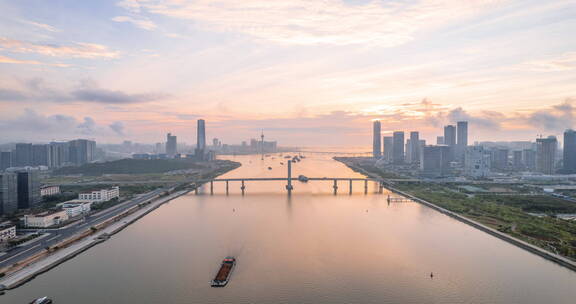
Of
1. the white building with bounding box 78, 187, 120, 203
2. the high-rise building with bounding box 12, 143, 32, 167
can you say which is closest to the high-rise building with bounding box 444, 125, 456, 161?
the white building with bounding box 78, 187, 120, 203

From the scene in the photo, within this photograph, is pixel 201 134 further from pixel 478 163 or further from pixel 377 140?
pixel 478 163

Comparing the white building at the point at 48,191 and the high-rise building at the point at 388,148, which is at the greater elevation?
the high-rise building at the point at 388,148

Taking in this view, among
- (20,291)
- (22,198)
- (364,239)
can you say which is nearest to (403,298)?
(364,239)

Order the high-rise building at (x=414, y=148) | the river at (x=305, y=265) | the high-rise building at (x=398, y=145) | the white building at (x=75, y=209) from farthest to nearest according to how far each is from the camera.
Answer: the high-rise building at (x=414, y=148) → the high-rise building at (x=398, y=145) → the white building at (x=75, y=209) → the river at (x=305, y=265)

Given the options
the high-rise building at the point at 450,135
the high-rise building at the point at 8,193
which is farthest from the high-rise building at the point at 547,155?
the high-rise building at the point at 8,193

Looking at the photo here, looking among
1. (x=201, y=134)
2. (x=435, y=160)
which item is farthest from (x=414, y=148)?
(x=201, y=134)

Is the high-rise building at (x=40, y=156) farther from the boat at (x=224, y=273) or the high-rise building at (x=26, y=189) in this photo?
the boat at (x=224, y=273)
